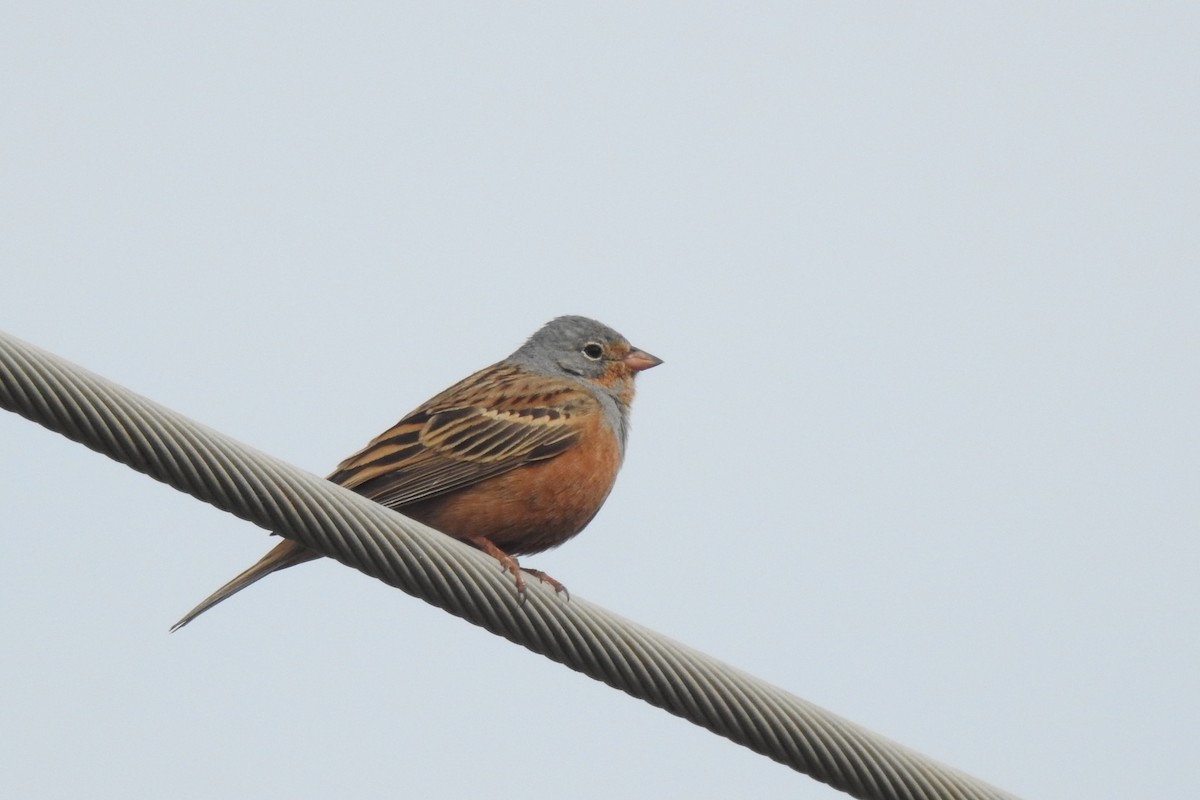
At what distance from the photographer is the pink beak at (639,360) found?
11.2 meters

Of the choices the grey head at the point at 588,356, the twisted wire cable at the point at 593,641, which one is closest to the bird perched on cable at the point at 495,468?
the grey head at the point at 588,356

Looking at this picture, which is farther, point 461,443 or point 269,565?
point 461,443

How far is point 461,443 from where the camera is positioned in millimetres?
9359

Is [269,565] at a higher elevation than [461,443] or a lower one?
lower

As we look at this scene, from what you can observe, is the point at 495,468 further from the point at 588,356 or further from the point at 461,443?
the point at 588,356

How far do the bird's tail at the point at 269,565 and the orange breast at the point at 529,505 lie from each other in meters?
0.77

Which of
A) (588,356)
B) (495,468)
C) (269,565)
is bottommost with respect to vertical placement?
(269,565)

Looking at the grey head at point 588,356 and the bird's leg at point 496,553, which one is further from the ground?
the grey head at point 588,356

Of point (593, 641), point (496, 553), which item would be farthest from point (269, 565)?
point (593, 641)

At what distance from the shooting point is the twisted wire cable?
5.64 meters

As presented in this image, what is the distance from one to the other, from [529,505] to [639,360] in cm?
235

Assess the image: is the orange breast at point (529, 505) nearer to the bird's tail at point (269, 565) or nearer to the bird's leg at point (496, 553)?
the bird's leg at point (496, 553)

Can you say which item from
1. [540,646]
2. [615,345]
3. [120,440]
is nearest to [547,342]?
[615,345]

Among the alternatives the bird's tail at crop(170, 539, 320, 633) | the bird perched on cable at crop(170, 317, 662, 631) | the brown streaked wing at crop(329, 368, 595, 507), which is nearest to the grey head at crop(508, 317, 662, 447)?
the bird perched on cable at crop(170, 317, 662, 631)
